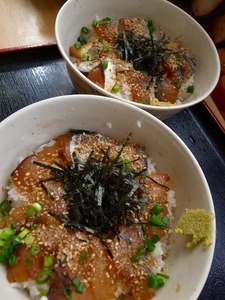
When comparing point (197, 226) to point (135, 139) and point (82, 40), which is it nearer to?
point (135, 139)

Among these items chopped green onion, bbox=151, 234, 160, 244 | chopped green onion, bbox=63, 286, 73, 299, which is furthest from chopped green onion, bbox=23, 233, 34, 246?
chopped green onion, bbox=151, 234, 160, 244

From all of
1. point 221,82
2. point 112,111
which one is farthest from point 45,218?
point 221,82

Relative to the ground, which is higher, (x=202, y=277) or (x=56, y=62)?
(x=202, y=277)

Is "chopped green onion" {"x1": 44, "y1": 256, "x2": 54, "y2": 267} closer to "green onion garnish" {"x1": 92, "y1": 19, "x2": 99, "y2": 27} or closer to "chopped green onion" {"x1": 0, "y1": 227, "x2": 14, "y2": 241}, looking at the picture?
"chopped green onion" {"x1": 0, "y1": 227, "x2": 14, "y2": 241}

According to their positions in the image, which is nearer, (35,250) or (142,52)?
(35,250)

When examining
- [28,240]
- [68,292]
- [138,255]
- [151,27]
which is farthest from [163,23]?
[68,292]

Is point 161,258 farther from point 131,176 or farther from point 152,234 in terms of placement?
point 131,176

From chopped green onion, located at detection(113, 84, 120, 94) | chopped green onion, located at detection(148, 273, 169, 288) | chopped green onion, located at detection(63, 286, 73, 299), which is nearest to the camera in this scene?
chopped green onion, located at detection(63, 286, 73, 299)
